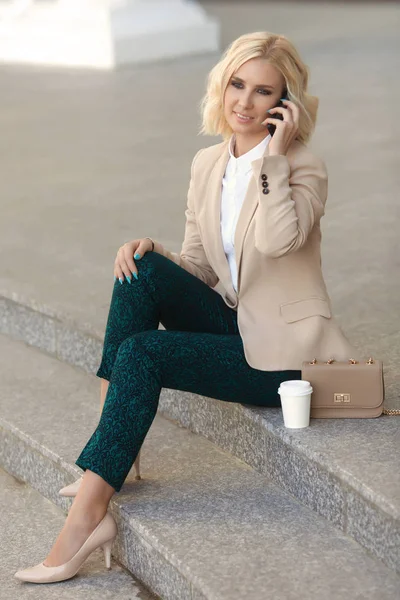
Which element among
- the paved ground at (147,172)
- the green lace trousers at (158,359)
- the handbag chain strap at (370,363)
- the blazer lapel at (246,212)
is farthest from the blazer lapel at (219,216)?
the paved ground at (147,172)

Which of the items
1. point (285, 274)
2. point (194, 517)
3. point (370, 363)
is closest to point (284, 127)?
point (285, 274)

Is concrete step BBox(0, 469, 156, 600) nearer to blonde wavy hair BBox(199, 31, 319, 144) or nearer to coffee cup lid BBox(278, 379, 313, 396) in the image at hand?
coffee cup lid BBox(278, 379, 313, 396)

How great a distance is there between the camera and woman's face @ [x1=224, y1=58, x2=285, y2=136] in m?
2.78

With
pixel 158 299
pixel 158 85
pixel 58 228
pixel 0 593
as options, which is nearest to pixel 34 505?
pixel 0 593

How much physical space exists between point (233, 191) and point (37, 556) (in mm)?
1112

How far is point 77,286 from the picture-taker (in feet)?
13.3

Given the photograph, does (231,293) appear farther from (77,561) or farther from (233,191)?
(77,561)

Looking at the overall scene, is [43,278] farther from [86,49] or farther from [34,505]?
[86,49]

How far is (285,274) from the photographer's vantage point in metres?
2.81

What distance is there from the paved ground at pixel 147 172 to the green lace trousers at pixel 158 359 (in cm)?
46

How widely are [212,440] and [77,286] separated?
1090mm

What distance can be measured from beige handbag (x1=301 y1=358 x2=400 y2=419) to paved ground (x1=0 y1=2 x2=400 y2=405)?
21cm

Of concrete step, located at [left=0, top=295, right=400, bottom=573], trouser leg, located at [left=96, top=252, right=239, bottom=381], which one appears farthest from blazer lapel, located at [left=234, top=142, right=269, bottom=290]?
concrete step, located at [left=0, top=295, right=400, bottom=573]

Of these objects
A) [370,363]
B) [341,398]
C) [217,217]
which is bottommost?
[341,398]
